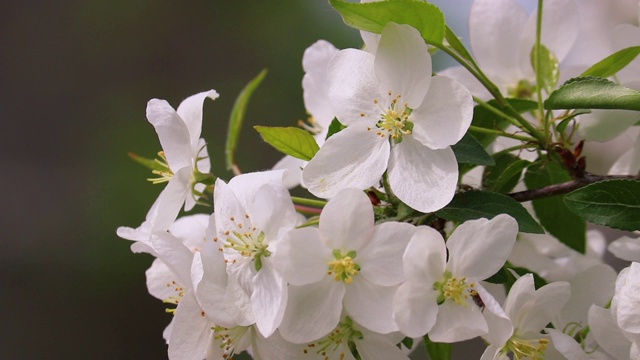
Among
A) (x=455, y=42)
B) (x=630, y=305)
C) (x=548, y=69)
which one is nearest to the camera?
(x=630, y=305)

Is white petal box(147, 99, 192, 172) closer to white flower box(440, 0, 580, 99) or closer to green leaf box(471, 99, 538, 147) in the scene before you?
green leaf box(471, 99, 538, 147)

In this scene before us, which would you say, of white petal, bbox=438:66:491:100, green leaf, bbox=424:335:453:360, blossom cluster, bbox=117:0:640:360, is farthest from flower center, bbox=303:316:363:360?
white petal, bbox=438:66:491:100

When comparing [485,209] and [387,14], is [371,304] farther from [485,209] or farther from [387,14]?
[387,14]

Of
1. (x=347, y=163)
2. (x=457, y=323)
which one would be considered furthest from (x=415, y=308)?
(x=347, y=163)

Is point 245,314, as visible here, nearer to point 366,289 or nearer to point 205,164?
point 366,289

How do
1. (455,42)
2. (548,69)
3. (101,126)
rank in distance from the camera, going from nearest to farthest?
(455,42) < (548,69) < (101,126)

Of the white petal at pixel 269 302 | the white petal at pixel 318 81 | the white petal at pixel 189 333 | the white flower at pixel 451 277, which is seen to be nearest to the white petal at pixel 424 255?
the white flower at pixel 451 277

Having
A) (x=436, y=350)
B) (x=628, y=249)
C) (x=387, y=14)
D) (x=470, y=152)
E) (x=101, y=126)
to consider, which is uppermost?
(x=387, y=14)
